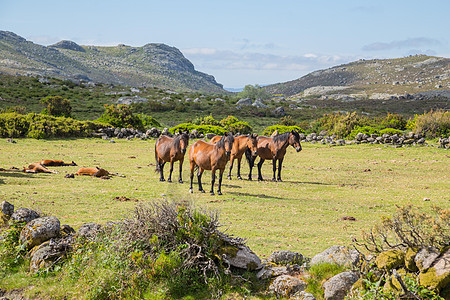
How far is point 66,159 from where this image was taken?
73.2 feet

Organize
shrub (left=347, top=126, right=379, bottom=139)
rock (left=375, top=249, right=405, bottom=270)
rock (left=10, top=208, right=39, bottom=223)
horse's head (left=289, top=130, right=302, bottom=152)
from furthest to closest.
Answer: shrub (left=347, top=126, right=379, bottom=139) → horse's head (left=289, top=130, right=302, bottom=152) → rock (left=10, top=208, right=39, bottom=223) → rock (left=375, top=249, right=405, bottom=270)

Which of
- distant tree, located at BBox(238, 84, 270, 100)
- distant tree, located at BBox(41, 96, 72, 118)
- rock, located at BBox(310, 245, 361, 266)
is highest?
distant tree, located at BBox(238, 84, 270, 100)

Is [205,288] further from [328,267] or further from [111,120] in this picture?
[111,120]

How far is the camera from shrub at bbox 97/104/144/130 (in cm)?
3873

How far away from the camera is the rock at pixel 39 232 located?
810 centimetres

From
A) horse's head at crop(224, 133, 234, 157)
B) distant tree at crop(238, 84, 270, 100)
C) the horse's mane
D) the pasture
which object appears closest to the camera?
the pasture

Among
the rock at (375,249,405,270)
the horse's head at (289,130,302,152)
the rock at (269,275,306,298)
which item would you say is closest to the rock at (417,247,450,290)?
the rock at (375,249,405,270)

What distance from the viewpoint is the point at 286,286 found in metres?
6.23

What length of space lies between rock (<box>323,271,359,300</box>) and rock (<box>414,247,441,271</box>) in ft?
3.17

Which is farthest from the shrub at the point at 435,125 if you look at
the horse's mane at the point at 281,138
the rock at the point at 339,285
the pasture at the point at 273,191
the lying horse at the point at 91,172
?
the rock at the point at 339,285

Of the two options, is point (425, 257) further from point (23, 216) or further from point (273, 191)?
point (273, 191)

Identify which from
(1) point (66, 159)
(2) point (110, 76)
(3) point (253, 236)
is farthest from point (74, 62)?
(3) point (253, 236)

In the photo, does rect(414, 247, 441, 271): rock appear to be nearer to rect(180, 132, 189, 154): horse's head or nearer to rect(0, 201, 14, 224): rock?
rect(0, 201, 14, 224): rock

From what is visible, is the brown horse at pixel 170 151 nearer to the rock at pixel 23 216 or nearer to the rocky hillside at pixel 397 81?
the rock at pixel 23 216
